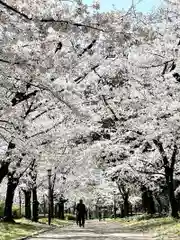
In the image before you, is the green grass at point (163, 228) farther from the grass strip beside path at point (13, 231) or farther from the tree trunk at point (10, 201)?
the tree trunk at point (10, 201)

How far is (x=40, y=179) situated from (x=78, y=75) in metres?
37.9

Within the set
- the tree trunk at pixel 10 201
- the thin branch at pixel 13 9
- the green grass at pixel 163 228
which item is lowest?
the green grass at pixel 163 228

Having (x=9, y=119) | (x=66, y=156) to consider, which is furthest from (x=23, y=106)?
(x=66, y=156)

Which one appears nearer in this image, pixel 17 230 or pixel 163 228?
pixel 163 228

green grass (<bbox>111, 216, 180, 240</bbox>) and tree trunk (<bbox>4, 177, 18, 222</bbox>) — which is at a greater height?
tree trunk (<bbox>4, 177, 18, 222</bbox>)

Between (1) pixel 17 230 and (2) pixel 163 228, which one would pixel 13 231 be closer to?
(1) pixel 17 230

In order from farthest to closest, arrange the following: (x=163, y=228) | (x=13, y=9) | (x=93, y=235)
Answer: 1. (x=163, y=228)
2. (x=93, y=235)
3. (x=13, y=9)

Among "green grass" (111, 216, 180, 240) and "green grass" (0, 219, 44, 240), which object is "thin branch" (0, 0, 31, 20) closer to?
"green grass" (111, 216, 180, 240)

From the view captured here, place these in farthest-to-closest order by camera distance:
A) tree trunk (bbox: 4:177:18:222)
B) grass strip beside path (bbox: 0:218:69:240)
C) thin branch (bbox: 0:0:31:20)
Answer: tree trunk (bbox: 4:177:18:222) → grass strip beside path (bbox: 0:218:69:240) → thin branch (bbox: 0:0:31:20)

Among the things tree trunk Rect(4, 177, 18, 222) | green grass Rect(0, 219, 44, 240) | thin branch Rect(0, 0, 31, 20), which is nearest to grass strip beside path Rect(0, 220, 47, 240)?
green grass Rect(0, 219, 44, 240)

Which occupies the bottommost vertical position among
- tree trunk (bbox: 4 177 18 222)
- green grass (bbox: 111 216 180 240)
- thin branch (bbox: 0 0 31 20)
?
green grass (bbox: 111 216 180 240)

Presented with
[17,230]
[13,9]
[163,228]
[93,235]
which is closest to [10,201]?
[17,230]

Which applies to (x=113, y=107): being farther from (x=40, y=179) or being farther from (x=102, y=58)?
(x=40, y=179)

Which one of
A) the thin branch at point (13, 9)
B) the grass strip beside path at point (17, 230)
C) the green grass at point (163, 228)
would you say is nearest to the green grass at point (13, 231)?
the grass strip beside path at point (17, 230)
